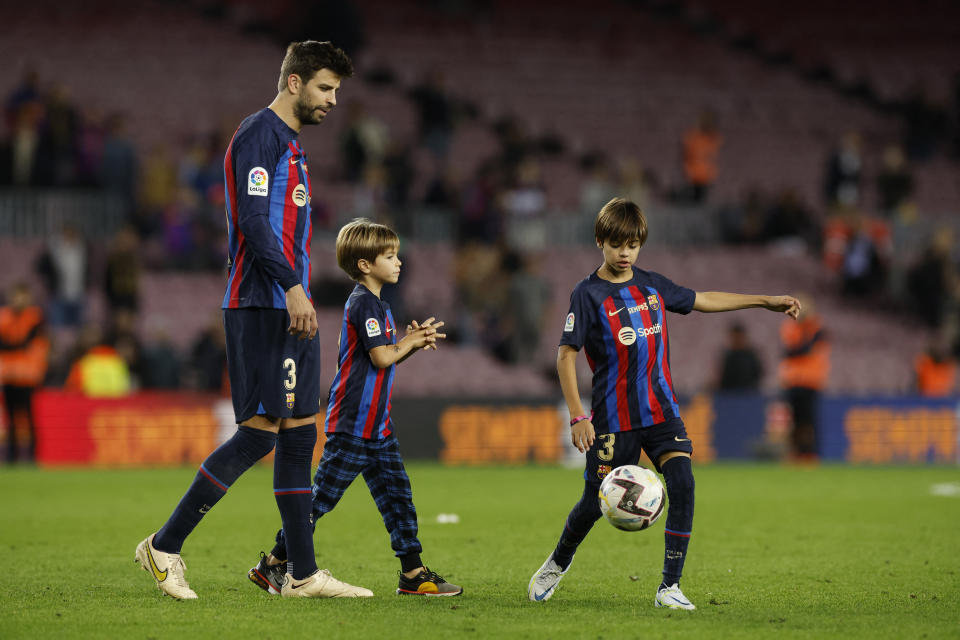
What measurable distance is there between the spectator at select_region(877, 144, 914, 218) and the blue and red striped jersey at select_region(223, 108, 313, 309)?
19.1 m

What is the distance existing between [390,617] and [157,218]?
15240 millimetres

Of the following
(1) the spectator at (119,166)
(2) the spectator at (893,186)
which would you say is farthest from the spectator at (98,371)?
(2) the spectator at (893,186)

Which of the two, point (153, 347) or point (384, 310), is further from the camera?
point (153, 347)

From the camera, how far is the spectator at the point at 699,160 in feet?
76.5

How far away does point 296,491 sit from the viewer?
20.1 ft

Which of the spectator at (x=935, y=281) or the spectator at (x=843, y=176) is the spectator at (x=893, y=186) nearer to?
the spectator at (x=843, y=176)

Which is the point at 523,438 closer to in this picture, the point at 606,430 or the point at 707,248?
the point at 707,248

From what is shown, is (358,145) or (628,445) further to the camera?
(358,145)

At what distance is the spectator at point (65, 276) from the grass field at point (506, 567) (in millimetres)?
5583

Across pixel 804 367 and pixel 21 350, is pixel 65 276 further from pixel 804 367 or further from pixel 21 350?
pixel 804 367

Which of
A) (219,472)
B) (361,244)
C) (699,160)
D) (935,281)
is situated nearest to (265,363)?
(219,472)

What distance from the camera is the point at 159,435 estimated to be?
16.7 metres

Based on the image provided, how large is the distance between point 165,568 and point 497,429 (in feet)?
36.1

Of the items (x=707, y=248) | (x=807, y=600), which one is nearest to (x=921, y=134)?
(x=707, y=248)
